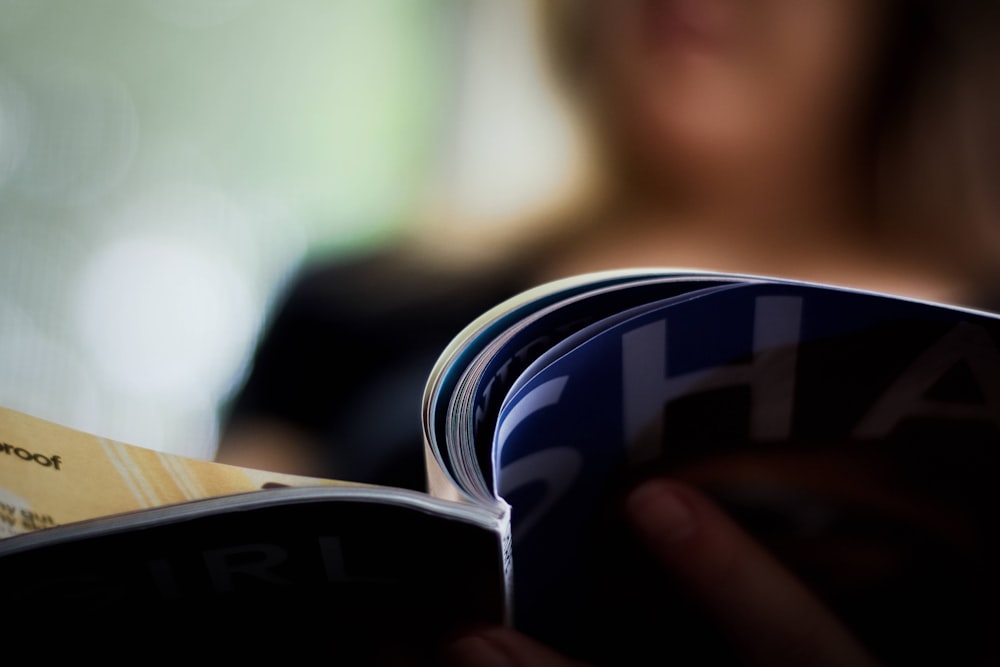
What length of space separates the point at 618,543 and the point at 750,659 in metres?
0.10

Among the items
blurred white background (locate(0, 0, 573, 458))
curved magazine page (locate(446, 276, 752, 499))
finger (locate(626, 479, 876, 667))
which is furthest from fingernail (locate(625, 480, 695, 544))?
blurred white background (locate(0, 0, 573, 458))

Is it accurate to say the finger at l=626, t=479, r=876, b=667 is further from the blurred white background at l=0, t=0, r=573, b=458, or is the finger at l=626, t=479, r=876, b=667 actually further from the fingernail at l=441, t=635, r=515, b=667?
the blurred white background at l=0, t=0, r=573, b=458

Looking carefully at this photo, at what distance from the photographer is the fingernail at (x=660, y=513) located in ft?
1.43

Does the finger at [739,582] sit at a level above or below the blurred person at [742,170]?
below

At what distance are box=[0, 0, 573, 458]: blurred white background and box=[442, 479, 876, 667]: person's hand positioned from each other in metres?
0.26

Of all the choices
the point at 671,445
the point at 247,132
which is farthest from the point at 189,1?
the point at 671,445

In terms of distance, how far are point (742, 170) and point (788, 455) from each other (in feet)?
0.76

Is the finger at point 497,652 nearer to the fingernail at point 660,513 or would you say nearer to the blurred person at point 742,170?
the fingernail at point 660,513

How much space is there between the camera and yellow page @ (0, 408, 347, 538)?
1.34 feet

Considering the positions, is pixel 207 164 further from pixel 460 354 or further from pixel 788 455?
pixel 788 455

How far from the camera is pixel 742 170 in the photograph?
589 mm

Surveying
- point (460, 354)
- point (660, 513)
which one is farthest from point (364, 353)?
point (660, 513)

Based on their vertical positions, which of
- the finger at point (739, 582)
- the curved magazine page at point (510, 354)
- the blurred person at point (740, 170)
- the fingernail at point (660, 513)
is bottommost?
the finger at point (739, 582)

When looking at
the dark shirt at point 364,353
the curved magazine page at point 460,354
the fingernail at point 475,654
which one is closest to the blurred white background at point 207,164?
the dark shirt at point 364,353
